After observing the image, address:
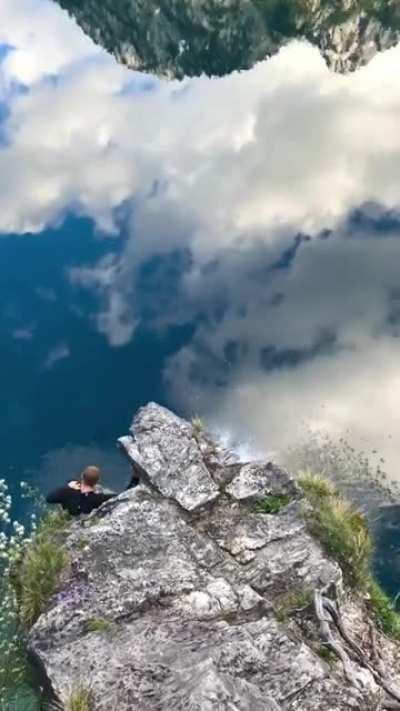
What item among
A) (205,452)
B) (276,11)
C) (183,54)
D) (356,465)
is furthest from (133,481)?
(276,11)

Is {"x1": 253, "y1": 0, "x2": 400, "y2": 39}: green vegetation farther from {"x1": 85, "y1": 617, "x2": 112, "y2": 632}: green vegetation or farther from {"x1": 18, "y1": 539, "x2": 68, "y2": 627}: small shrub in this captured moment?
{"x1": 85, "y1": 617, "x2": 112, "y2": 632}: green vegetation

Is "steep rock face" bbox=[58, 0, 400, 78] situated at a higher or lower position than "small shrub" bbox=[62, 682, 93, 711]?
higher

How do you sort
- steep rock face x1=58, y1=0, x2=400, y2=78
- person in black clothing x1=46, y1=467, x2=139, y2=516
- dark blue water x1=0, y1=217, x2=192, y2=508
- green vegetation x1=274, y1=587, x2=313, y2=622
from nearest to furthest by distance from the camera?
1. green vegetation x1=274, y1=587, x2=313, y2=622
2. person in black clothing x1=46, y1=467, x2=139, y2=516
3. dark blue water x1=0, y1=217, x2=192, y2=508
4. steep rock face x1=58, y1=0, x2=400, y2=78

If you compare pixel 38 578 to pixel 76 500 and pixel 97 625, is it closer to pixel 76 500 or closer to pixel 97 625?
pixel 97 625

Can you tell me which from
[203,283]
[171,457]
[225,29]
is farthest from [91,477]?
[225,29]

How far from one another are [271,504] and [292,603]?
3.14 metres

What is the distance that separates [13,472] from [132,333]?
16805mm

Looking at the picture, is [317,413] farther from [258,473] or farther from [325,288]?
[258,473]

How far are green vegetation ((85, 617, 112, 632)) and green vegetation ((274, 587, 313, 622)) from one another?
325 cm

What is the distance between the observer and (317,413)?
162ft

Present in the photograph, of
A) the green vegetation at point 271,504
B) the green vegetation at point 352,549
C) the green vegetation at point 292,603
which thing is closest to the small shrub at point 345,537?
the green vegetation at point 352,549

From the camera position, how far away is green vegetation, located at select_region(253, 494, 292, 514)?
20516 mm

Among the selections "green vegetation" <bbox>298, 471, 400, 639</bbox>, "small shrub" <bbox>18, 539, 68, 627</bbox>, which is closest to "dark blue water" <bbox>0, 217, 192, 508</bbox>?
"green vegetation" <bbox>298, 471, 400, 639</bbox>

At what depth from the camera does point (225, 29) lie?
184 m
